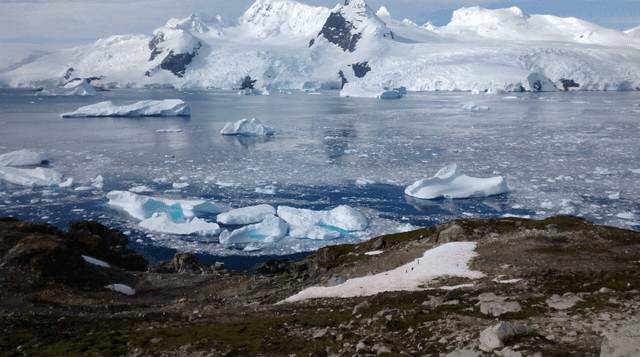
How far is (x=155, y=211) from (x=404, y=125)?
3000cm

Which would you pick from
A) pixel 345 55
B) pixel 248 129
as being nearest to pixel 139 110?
pixel 248 129

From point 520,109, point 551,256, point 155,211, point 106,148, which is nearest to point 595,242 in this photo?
point 551,256

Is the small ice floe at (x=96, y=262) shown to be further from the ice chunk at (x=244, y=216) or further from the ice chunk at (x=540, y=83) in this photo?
the ice chunk at (x=540, y=83)

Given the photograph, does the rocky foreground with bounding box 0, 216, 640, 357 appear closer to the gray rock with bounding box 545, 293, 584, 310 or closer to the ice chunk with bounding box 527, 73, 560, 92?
the gray rock with bounding box 545, 293, 584, 310

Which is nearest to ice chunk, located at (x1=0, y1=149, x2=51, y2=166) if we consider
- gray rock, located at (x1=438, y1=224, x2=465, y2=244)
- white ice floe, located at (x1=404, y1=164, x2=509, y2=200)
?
Answer: white ice floe, located at (x1=404, y1=164, x2=509, y2=200)

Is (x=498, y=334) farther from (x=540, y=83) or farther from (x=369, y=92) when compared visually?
(x=540, y=83)

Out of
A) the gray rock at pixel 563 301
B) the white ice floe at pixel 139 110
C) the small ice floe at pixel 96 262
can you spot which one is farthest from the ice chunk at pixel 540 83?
the gray rock at pixel 563 301

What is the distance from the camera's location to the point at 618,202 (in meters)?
18.5

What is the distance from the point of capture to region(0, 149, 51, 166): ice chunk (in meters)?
27.4

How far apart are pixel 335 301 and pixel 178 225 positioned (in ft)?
31.4

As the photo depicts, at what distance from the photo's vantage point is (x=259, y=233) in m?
16.7

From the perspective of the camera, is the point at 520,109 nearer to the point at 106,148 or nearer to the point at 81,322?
the point at 106,148

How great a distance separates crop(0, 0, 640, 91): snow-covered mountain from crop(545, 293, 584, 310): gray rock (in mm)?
86934

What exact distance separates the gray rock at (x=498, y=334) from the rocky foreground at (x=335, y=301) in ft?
0.05
